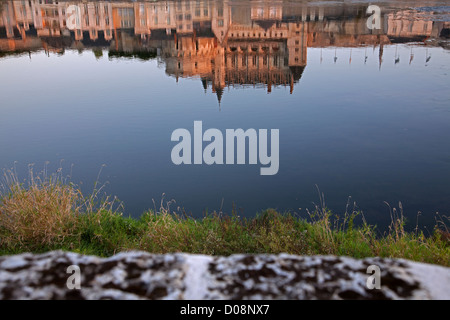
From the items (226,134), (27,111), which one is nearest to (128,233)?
(226,134)

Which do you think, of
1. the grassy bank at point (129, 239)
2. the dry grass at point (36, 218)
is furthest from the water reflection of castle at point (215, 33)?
the dry grass at point (36, 218)

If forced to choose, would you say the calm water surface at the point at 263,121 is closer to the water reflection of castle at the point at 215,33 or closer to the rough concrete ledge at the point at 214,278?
the water reflection of castle at the point at 215,33

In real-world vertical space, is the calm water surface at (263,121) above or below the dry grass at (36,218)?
below

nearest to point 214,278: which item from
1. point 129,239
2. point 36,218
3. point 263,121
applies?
point 36,218

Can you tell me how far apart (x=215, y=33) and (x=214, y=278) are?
98.2 meters

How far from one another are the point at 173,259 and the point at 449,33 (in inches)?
2666

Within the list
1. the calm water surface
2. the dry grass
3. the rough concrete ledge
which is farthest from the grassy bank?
the rough concrete ledge

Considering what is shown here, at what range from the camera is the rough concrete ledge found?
1481 mm

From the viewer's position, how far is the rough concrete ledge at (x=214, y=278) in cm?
148

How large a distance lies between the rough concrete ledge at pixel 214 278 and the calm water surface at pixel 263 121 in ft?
34.7

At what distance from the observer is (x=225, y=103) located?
37.3 m

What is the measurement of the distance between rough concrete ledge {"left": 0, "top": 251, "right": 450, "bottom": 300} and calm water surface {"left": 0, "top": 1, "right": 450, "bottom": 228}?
1056 centimetres

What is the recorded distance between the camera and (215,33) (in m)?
95.7
